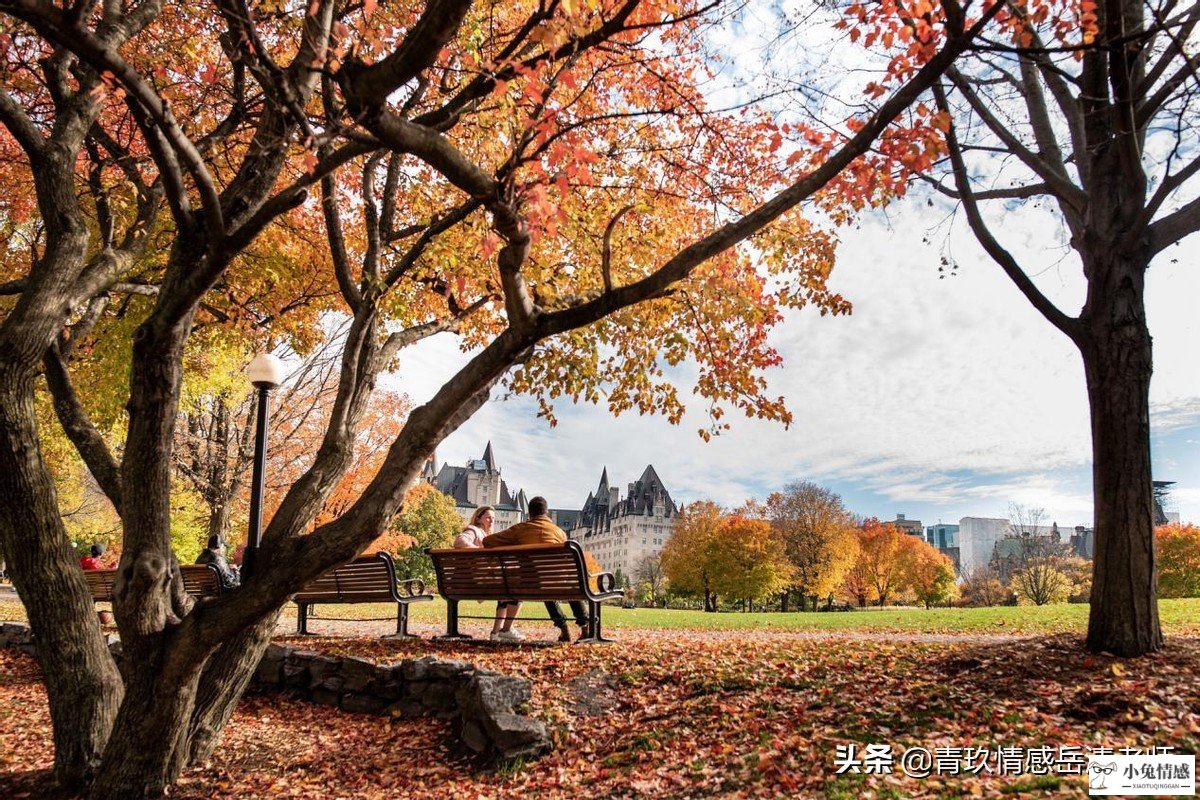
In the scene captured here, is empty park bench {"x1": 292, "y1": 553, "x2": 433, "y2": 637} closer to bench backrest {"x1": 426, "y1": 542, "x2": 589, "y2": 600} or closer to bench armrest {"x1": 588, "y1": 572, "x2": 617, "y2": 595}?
bench backrest {"x1": 426, "y1": 542, "x2": 589, "y2": 600}

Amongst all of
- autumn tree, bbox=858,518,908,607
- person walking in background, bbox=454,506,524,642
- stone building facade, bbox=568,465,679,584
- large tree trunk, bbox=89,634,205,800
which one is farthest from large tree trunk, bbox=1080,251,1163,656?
stone building facade, bbox=568,465,679,584

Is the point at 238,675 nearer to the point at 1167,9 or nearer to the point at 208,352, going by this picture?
the point at 1167,9

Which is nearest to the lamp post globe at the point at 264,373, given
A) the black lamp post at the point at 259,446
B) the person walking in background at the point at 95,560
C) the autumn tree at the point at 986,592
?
the black lamp post at the point at 259,446

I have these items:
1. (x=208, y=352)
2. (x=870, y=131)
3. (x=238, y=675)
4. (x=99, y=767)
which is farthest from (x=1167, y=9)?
(x=208, y=352)

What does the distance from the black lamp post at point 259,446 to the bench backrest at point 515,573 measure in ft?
7.20

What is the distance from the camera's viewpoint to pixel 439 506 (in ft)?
225

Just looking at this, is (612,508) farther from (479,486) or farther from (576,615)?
(576,615)

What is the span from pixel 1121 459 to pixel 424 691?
615cm

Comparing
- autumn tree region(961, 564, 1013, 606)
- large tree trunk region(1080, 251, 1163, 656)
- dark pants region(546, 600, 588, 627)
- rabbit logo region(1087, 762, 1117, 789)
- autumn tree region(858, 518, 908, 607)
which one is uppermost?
large tree trunk region(1080, 251, 1163, 656)

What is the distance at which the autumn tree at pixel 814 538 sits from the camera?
48.1 metres

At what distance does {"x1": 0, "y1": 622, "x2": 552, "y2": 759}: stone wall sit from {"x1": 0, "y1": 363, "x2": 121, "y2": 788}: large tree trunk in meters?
2.10

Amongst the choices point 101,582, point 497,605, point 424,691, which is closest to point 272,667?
point 424,691

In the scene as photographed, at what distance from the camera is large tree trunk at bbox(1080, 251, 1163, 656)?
611cm

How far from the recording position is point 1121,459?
6309 millimetres
